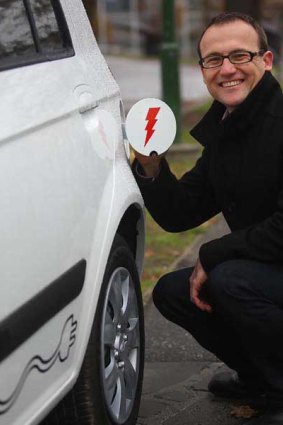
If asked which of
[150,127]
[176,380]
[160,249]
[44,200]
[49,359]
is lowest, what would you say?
[160,249]

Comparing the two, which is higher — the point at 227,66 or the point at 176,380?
the point at 227,66

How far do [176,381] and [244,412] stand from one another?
0.44 m

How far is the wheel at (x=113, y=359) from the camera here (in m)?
2.81

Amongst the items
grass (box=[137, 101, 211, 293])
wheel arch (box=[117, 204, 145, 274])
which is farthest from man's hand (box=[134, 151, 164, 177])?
A: grass (box=[137, 101, 211, 293])

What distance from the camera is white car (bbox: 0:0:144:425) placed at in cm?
227

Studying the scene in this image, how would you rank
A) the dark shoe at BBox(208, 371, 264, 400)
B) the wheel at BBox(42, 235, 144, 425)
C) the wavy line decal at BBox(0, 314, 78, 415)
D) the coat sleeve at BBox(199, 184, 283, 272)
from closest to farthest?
the wavy line decal at BBox(0, 314, 78, 415), the wheel at BBox(42, 235, 144, 425), the coat sleeve at BBox(199, 184, 283, 272), the dark shoe at BBox(208, 371, 264, 400)

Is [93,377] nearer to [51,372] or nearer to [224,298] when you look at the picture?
[51,372]

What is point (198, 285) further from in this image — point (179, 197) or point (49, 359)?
point (49, 359)

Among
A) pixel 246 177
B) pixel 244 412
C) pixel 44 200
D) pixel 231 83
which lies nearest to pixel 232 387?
pixel 244 412

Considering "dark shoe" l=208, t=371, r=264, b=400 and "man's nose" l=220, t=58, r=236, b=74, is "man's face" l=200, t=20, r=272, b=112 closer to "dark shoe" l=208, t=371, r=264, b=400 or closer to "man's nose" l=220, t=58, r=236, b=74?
"man's nose" l=220, t=58, r=236, b=74

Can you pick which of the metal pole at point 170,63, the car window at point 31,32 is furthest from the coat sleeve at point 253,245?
the metal pole at point 170,63

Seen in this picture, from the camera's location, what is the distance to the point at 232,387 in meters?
3.52

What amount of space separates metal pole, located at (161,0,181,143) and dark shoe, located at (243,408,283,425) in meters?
5.82

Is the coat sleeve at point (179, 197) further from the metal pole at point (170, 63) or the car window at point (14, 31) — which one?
the metal pole at point (170, 63)
